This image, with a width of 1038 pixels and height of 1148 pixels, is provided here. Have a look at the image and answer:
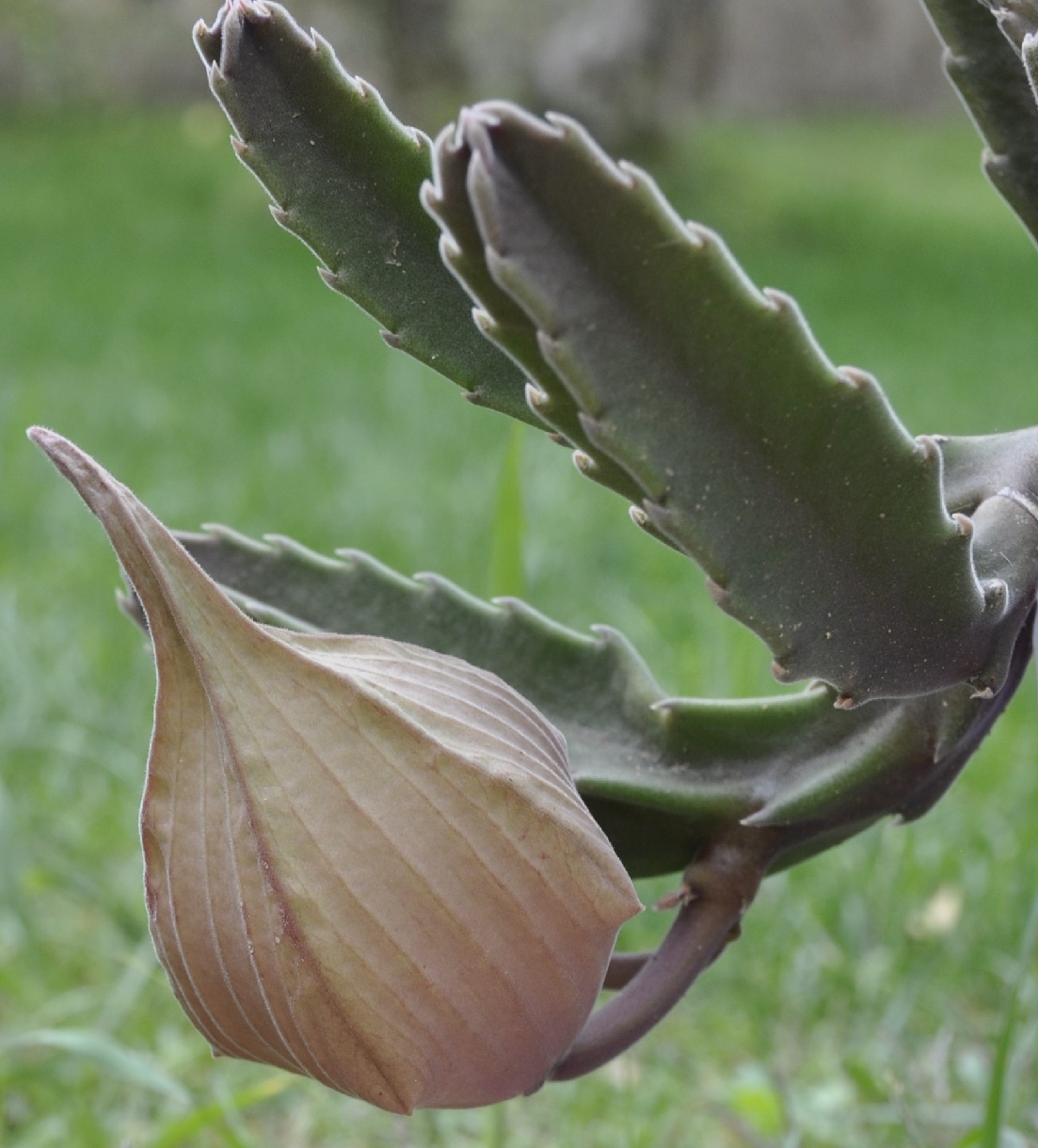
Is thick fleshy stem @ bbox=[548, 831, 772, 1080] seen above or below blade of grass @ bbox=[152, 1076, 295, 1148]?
above

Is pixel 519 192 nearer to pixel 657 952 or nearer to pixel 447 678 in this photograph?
pixel 447 678

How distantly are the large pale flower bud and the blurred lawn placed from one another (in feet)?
1.12

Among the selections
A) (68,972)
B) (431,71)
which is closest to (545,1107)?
(68,972)

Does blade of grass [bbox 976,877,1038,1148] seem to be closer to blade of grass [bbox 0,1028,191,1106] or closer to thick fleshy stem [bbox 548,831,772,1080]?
thick fleshy stem [bbox 548,831,772,1080]

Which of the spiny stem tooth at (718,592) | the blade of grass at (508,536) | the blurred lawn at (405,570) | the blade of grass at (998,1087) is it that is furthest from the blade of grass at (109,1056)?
the spiny stem tooth at (718,592)

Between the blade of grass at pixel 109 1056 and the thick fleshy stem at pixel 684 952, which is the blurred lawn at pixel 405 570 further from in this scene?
the thick fleshy stem at pixel 684 952

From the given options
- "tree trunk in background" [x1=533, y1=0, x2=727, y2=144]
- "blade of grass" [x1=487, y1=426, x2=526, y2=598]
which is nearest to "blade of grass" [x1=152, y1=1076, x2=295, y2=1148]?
"blade of grass" [x1=487, y1=426, x2=526, y2=598]

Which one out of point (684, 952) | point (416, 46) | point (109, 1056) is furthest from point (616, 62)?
point (684, 952)

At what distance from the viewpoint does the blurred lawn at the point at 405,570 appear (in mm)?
1127

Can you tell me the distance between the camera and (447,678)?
508mm

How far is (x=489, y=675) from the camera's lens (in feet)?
1.74

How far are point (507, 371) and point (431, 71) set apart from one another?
8.30 m

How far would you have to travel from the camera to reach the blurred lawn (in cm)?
113

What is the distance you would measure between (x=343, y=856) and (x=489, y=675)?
99 mm
